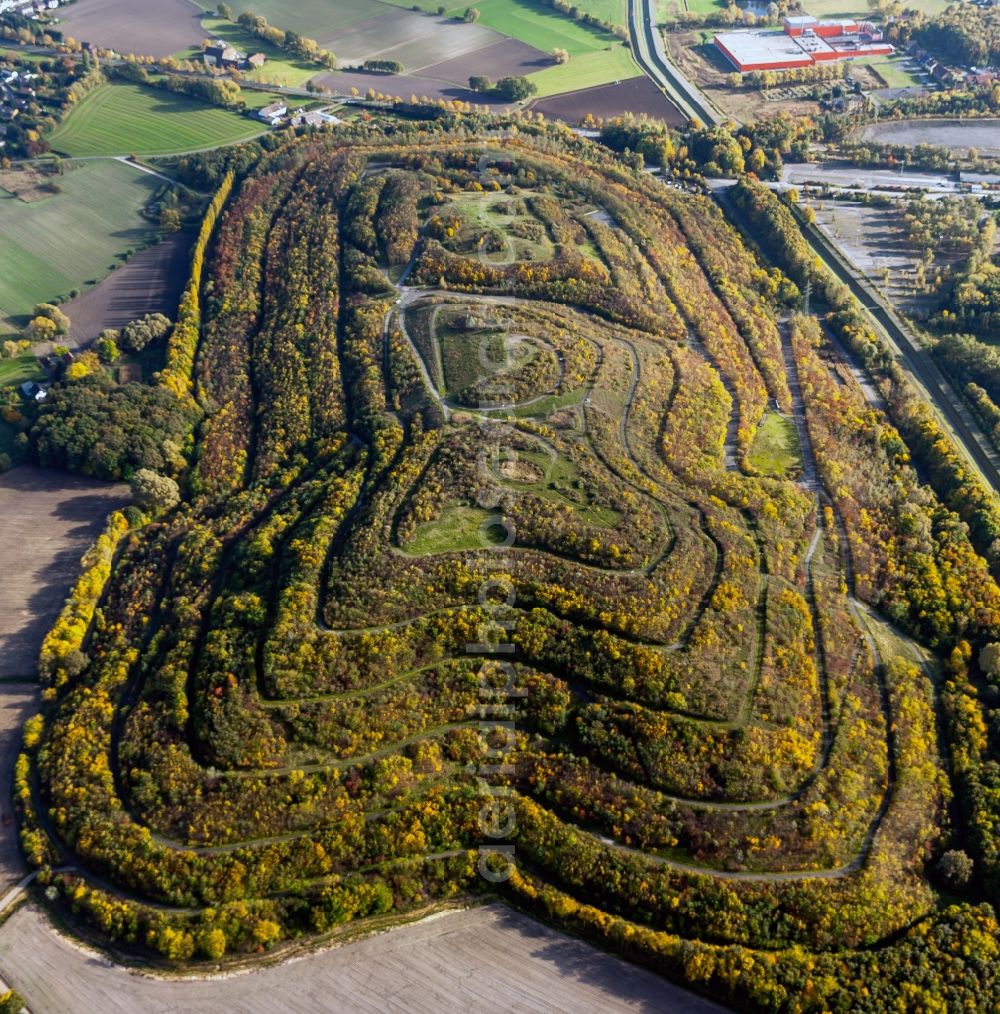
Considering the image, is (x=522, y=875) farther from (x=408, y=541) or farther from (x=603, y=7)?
(x=603, y=7)

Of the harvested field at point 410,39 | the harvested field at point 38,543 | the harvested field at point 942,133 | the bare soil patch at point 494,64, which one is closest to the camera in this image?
the harvested field at point 38,543

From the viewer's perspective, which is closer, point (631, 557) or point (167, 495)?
point (631, 557)

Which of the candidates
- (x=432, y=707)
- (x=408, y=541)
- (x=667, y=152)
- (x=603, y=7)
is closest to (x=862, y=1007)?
(x=432, y=707)

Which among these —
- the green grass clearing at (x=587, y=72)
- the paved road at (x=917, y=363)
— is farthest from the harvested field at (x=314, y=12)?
the paved road at (x=917, y=363)

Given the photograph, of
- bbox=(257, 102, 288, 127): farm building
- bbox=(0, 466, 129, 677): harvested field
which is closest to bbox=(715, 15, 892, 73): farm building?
bbox=(257, 102, 288, 127): farm building

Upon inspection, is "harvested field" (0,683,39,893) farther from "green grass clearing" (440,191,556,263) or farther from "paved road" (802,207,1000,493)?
"paved road" (802,207,1000,493)

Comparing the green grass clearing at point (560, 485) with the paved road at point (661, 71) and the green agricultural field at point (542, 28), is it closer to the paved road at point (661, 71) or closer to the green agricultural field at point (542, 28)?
the paved road at point (661, 71)

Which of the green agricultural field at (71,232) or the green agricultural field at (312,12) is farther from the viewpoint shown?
the green agricultural field at (312,12)
